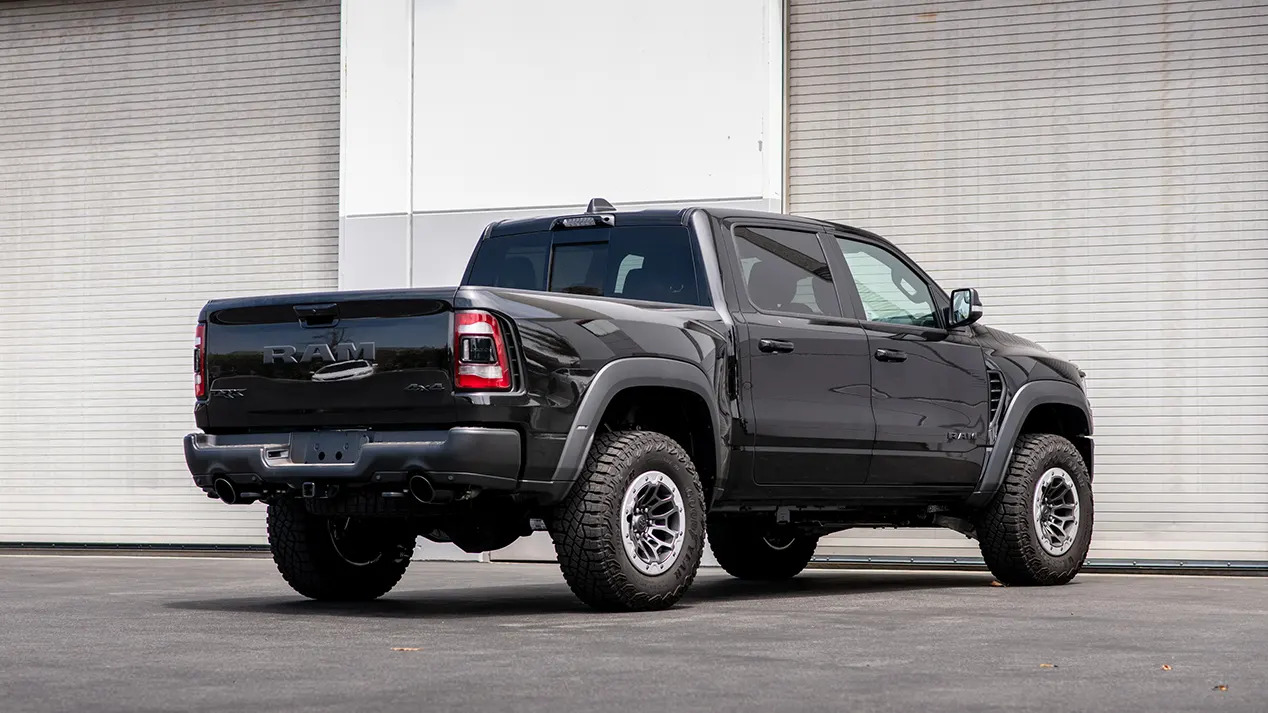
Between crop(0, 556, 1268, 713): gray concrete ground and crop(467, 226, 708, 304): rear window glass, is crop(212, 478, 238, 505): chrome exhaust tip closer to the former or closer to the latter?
crop(0, 556, 1268, 713): gray concrete ground

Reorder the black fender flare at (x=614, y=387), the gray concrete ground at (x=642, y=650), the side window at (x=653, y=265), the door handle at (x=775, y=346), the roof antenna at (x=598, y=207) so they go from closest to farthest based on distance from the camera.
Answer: the gray concrete ground at (x=642, y=650)
the black fender flare at (x=614, y=387)
the door handle at (x=775, y=346)
the side window at (x=653, y=265)
the roof antenna at (x=598, y=207)

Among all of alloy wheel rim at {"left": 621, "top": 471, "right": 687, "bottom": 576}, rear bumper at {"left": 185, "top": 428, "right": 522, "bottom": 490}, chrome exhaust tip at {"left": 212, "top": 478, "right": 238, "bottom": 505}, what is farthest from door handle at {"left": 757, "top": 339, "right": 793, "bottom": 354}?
chrome exhaust tip at {"left": 212, "top": 478, "right": 238, "bottom": 505}

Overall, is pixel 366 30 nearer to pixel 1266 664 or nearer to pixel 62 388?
pixel 62 388

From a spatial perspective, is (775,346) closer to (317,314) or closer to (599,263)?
(599,263)

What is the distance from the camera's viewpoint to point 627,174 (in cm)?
1425

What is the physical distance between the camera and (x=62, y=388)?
1648cm

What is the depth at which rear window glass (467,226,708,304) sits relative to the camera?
8.75 meters

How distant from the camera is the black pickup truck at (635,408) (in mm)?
7488

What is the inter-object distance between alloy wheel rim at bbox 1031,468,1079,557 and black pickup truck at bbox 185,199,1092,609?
2cm

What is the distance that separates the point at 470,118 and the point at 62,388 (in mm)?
4920

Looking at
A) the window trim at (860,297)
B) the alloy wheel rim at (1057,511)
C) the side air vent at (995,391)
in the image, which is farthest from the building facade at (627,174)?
the window trim at (860,297)

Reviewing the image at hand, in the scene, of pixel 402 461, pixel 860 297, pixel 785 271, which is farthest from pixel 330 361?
pixel 860 297

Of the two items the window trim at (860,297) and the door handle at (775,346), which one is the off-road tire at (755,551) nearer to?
the window trim at (860,297)

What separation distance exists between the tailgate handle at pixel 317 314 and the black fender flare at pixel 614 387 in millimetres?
1157
